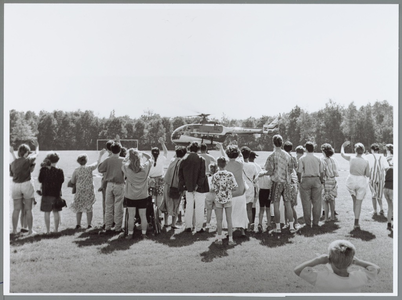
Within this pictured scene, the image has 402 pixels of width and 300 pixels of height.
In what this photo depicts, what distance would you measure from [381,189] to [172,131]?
11.3ft

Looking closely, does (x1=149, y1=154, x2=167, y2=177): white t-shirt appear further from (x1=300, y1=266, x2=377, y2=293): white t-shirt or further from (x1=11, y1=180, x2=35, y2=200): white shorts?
(x1=300, y1=266, x2=377, y2=293): white t-shirt

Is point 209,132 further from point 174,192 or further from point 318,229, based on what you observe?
point 318,229

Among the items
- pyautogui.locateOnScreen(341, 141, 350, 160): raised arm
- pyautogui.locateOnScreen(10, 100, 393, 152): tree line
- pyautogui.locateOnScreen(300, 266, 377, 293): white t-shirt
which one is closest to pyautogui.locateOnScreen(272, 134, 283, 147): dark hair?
pyautogui.locateOnScreen(10, 100, 393, 152): tree line

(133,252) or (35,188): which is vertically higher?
(35,188)

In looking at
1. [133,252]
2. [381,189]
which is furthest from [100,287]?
[381,189]

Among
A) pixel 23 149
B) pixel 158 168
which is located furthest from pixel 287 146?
pixel 23 149

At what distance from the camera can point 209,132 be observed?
6.64 meters

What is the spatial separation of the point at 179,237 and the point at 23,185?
8.14 feet

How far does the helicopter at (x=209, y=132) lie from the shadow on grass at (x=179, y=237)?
56.0 inches

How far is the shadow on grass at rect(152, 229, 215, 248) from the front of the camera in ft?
20.3

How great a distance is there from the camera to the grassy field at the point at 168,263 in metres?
5.84

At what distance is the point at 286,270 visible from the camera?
5.95 m

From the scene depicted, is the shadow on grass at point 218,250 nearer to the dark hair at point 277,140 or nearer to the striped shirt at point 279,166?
the striped shirt at point 279,166

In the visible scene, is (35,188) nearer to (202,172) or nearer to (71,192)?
(71,192)
